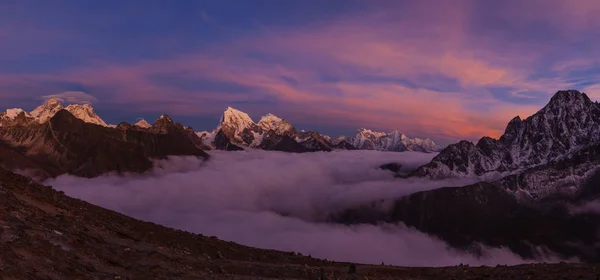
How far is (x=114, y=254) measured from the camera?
25422 mm

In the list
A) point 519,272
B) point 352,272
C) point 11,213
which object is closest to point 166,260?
point 11,213

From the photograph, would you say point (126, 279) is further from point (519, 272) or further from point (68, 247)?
Result: point (519, 272)

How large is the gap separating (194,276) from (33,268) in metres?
8.51

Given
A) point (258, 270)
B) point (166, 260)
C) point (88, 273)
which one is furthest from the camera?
point (258, 270)

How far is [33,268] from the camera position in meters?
18.5

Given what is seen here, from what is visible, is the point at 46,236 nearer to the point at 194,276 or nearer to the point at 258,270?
the point at 194,276

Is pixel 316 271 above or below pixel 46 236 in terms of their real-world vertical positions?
below

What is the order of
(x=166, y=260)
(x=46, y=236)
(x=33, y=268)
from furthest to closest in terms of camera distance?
(x=166, y=260) < (x=46, y=236) < (x=33, y=268)

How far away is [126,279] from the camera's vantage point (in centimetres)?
2159

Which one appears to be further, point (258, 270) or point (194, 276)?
point (258, 270)

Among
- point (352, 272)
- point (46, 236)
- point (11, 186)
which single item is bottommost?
point (352, 272)

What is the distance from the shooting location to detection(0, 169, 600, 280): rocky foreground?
2006 centimetres

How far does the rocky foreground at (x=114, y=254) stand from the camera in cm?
2006

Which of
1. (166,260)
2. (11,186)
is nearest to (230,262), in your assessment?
(166,260)
